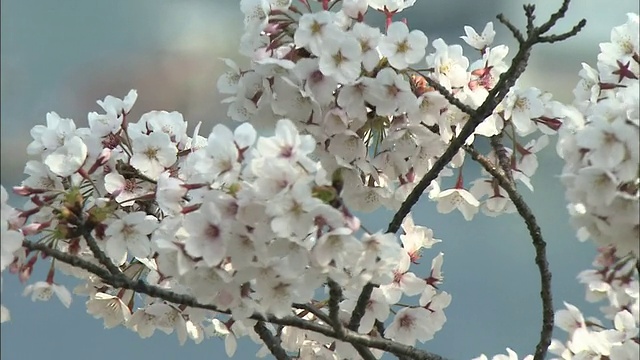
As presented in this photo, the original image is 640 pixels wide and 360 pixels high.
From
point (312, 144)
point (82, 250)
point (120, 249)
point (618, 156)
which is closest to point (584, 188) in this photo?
point (618, 156)

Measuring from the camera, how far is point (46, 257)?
1.25 metres

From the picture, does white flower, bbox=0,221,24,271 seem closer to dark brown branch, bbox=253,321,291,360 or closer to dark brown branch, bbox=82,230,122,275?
dark brown branch, bbox=82,230,122,275

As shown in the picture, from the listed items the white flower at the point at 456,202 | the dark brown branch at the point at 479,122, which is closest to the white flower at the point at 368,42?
the dark brown branch at the point at 479,122

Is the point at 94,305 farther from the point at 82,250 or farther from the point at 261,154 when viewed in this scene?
the point at 261,154

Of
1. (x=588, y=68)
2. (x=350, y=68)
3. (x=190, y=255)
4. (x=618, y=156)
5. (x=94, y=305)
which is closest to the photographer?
(x=618, y=156)

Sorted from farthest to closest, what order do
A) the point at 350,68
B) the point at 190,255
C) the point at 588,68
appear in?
the point at 588,68 → the point at 350,68 → the point at 190,255

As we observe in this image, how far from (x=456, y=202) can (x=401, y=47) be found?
0.36 meters

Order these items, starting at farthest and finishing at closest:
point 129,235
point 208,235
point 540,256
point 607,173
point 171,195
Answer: point 540,256, point 129,235, point 171,195, point 208,235, point 607,173

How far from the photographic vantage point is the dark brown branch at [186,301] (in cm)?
120

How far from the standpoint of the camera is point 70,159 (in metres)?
1.30

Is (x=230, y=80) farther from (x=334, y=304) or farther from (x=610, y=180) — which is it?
(x=610, y=180)

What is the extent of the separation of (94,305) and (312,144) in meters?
0.60

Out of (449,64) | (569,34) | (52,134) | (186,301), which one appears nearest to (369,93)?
(449,64)

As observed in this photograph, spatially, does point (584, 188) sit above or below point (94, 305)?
above
